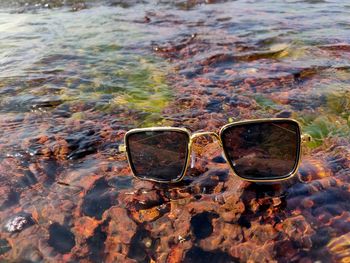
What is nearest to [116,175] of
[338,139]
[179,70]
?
[338,139]

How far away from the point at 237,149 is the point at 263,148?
0.17 metres

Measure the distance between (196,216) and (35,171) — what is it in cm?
143

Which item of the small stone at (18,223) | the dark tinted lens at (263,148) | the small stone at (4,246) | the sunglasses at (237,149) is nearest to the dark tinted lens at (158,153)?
the sunglasses at (237,149)

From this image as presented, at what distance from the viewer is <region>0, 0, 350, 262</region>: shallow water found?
2393 millimetres

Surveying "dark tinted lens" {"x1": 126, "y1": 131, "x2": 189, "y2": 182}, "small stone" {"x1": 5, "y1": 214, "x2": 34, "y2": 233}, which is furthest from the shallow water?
"dark tinted lens" {"x1": 126, "y1": 131, "x2": 189, "y2": 182}

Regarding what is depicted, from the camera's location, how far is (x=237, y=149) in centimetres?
250

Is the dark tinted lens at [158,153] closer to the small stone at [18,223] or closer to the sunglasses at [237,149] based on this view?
the sunglasses at [237,149]

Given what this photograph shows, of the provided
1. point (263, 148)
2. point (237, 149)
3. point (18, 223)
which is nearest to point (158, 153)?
point (237, 149)

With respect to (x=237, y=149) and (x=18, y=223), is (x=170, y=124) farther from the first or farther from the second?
(x=18, y=223)

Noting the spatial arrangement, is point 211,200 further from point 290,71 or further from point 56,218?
point 290,71

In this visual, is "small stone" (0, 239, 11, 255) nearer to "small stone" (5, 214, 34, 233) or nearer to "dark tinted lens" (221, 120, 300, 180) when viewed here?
"small stone" (5, 214, 34, 233)

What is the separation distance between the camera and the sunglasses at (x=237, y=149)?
2.44 metres

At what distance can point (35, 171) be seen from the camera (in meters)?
3.10

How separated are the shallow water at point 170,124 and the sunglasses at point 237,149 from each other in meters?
0.18
